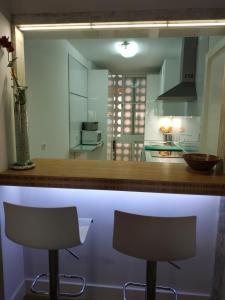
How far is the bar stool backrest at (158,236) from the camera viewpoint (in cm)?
104

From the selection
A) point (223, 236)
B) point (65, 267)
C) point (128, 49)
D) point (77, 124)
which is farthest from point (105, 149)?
point (223, 236)

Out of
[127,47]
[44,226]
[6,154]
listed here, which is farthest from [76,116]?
[44,226]

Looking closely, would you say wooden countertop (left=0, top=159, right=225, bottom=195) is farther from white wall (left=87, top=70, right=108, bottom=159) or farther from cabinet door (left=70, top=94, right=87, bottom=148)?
white wall (left=87, top=70, right=108, bottom=159)

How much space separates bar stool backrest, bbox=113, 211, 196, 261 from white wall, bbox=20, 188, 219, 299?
47cm

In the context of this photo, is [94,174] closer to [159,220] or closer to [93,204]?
[93,204]

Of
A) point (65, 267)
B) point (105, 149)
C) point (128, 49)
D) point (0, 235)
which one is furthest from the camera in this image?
point (105, 149)

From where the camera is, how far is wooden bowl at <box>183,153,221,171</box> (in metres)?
1.42

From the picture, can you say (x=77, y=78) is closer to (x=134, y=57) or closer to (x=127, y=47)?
(x=127, y=47)

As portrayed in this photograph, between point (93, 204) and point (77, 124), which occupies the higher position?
point (77, 124)

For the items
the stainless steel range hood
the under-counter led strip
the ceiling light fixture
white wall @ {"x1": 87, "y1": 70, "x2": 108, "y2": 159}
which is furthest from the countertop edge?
white wall @ {"x1": 87, "y1": 70, "x2": 108, "y2": 159}

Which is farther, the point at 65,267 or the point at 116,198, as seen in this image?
the point at 65,267

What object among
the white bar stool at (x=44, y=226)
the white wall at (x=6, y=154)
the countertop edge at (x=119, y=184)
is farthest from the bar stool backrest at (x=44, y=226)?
the white wall at (x=6, y=154)

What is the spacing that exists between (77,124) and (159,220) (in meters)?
3.07

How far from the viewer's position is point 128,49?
11.2 feet
